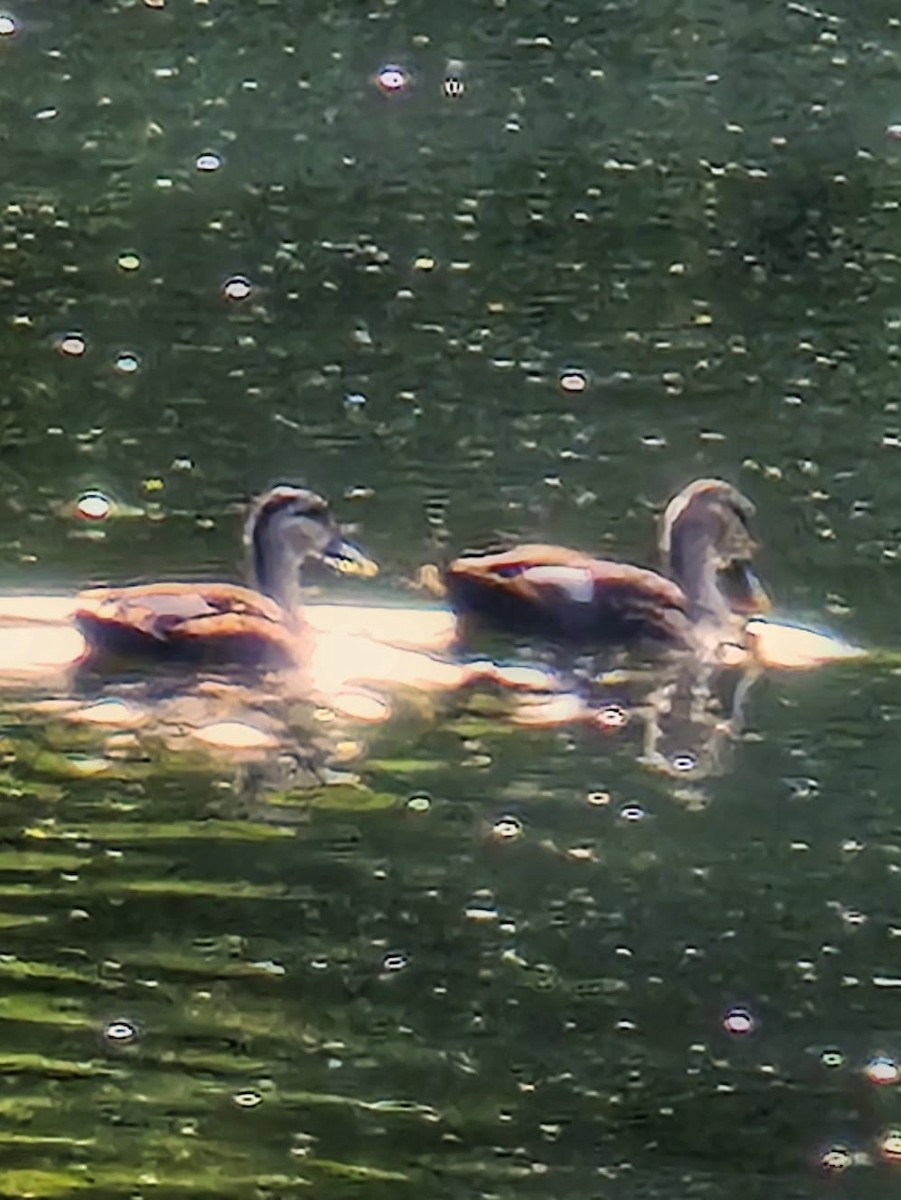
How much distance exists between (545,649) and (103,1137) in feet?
0.72

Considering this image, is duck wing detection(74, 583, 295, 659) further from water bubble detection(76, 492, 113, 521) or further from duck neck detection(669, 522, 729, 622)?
duck neck detection(669, 522, 729, 622)

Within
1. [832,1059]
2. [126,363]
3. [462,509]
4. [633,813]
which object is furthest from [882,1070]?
[126,363]

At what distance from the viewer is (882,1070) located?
50cm

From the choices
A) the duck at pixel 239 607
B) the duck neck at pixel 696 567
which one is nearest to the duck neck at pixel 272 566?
the duck at pixel 239 607

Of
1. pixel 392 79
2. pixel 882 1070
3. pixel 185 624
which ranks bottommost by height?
pixel 882 1070

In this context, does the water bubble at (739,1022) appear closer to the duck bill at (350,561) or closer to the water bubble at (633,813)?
the water bubble at (633,813)

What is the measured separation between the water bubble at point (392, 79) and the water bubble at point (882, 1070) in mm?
355

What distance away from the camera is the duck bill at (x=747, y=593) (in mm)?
492

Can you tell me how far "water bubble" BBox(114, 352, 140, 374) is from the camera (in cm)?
49

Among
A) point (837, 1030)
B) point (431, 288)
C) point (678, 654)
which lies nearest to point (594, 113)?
point (431, 288)

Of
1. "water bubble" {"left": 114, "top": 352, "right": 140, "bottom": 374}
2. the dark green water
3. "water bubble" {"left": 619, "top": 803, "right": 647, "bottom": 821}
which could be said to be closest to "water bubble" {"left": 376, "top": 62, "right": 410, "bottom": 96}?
the dark green water

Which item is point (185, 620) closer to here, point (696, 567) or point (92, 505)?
point (92, 505)

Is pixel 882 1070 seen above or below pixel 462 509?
below

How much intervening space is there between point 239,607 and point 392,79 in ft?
0.59
